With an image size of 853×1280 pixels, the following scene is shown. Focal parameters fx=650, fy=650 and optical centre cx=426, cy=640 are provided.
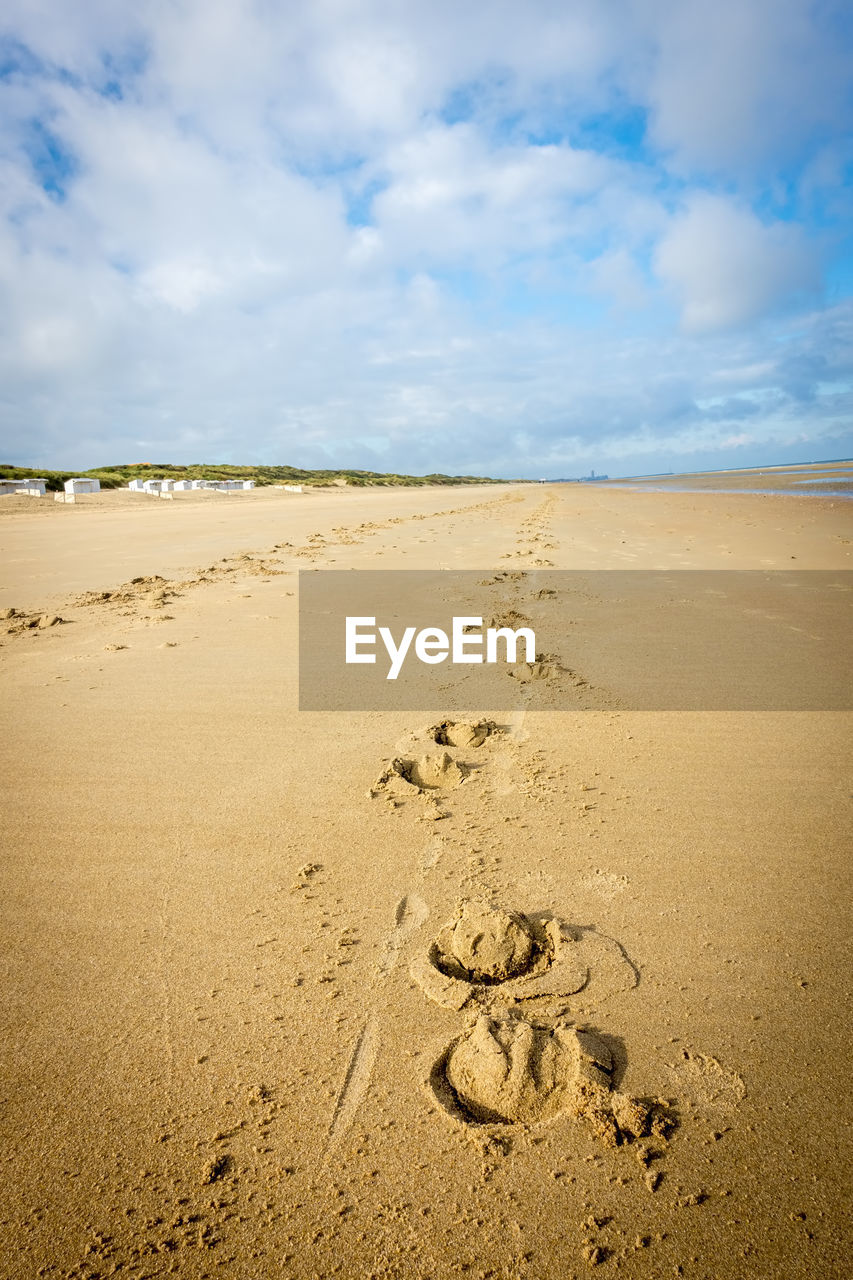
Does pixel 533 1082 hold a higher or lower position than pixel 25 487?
lower

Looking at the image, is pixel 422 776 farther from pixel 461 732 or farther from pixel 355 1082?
pixel 355 1082

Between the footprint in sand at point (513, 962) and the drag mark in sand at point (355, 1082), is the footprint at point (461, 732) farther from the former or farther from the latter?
the drag mark in sand at point (355, 1082)

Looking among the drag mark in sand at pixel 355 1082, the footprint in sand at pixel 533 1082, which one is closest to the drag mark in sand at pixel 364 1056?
the drag mark in sand at pixel 355 1082

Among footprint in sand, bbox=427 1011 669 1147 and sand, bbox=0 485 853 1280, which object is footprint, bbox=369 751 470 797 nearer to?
sand, bbox=0 485 853 1280

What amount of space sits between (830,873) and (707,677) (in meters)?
2.09

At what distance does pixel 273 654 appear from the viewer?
468 cm

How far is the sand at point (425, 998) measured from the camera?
3.77 ft

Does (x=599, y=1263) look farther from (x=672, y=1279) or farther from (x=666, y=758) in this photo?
(x=666, y=758)

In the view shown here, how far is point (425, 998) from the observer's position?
5.33 feet

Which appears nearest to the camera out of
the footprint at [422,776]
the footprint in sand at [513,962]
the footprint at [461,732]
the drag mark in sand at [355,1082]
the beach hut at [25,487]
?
the drag mark in sand at [355,1082]

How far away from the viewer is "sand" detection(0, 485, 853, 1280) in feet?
3.77

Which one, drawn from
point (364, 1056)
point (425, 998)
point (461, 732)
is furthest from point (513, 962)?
point (461, 732)

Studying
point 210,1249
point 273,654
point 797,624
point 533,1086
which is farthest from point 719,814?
point 797,624

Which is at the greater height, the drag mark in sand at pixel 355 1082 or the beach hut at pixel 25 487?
the beach hut at pixel 25 487
